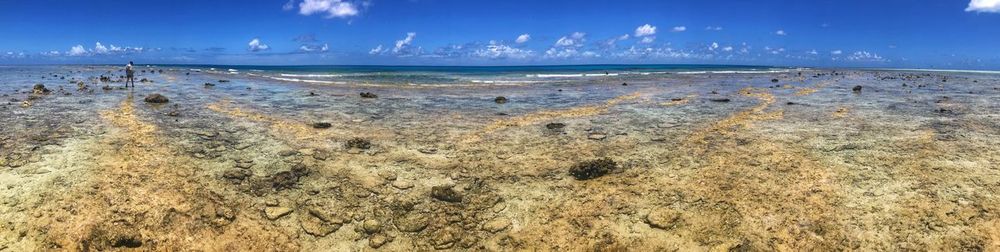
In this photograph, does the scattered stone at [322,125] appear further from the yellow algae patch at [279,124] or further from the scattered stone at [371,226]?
the scattered stone at [371,226]

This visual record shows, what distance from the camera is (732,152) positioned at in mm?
12430

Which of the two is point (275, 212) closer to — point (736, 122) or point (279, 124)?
point (279, 124)

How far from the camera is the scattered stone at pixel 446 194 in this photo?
898 cm

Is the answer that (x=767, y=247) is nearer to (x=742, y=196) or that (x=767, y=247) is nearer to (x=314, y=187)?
(x=742, y=196)

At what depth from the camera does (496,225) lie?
7961 mm

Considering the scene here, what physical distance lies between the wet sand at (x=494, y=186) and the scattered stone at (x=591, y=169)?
0.50ft

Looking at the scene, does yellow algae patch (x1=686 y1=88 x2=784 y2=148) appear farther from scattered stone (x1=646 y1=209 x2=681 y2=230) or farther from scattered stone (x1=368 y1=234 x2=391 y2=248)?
Result: scattered stone (x1=368 y1=234 x2=391 y2=248)

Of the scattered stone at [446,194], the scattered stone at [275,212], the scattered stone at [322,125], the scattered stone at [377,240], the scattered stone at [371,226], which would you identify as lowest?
the scattered stone at [377,240]

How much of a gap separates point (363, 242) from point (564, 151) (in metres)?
6.40

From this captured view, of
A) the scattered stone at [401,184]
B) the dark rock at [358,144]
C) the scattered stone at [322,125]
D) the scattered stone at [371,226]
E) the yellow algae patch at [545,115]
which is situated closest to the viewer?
the scattered stone at [371,226]

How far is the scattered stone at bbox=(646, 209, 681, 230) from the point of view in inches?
310

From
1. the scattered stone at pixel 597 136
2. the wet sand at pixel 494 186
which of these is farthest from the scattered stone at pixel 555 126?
the scattered stone at pixel 597 136

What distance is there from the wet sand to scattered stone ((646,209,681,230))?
41 mm

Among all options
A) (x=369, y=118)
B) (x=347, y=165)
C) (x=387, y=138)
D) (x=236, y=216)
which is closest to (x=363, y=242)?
(x=236, y=216)
